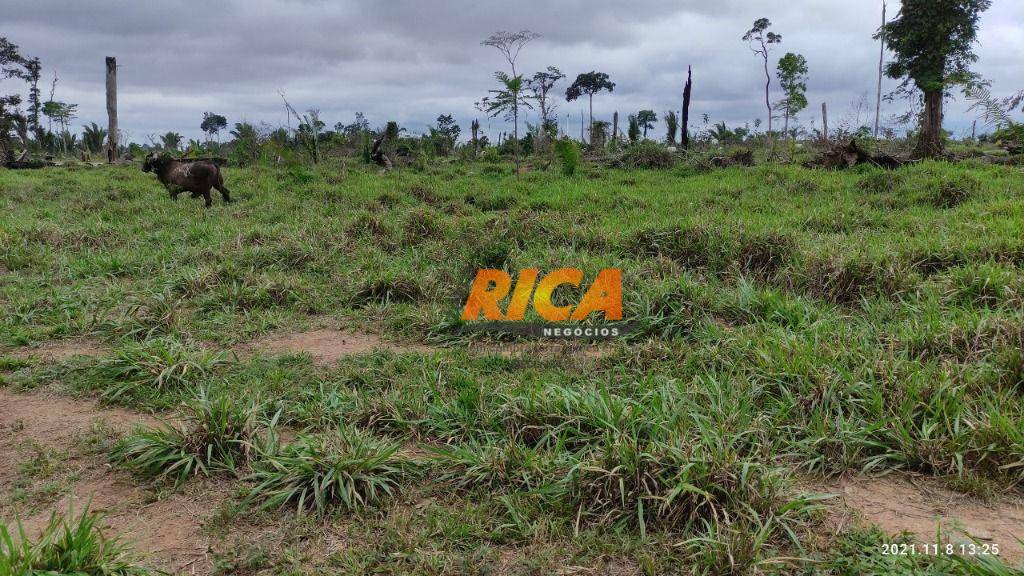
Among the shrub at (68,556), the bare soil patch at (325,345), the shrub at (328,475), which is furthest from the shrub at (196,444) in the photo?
the bare soil patch at (325,345)

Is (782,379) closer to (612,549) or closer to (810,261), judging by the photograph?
(612,549)

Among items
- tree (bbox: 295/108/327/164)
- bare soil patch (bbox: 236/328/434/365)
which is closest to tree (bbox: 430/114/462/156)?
tree (bbox: 295/108/327/164)

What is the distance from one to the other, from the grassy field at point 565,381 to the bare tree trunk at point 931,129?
200 inches

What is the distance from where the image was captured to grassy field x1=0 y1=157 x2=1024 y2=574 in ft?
7.16

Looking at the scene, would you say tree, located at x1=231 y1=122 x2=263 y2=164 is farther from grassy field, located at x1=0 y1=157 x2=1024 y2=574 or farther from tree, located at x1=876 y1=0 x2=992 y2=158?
tree, located at x1=876 y1=0 x2=992 y2=158

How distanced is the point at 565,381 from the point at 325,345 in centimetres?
174

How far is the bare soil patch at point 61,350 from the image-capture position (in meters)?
3.95

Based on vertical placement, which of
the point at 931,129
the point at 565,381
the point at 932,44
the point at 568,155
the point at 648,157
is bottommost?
the point at 565,381

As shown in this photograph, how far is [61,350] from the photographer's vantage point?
4082 millimetres

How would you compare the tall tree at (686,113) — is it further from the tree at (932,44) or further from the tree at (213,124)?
the tree at (213,124)

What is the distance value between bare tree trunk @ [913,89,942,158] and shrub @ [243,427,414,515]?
41.5ft

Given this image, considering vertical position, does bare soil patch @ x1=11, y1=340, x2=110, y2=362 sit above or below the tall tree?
below

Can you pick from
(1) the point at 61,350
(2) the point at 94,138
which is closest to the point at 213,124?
(2) the point at 94,138

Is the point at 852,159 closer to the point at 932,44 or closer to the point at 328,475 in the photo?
the point at 932,44
